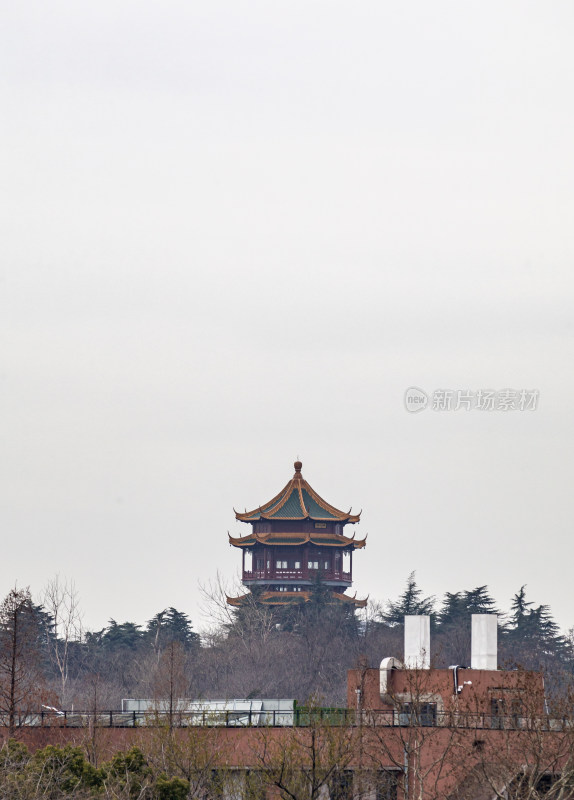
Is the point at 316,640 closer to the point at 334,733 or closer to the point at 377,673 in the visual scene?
the point at 377,673

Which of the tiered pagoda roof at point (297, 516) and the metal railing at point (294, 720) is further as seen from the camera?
the tiered pagoda roof at point (297, 516)

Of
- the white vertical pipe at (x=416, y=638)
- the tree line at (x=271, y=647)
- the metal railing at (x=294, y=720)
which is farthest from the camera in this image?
A: the tree line at (x=271, y=647)

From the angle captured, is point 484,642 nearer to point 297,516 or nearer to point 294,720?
point 294,720

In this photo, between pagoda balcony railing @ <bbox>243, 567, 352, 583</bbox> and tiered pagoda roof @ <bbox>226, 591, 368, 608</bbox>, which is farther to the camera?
pagoda balcony railing @ <bbox>243, 567, 352, 583</bbox>

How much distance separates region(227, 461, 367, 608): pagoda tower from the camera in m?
96.4

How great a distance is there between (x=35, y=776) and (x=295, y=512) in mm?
68216

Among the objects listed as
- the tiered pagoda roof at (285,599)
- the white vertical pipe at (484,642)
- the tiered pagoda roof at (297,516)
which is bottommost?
the white vertical pipe at (484,642)

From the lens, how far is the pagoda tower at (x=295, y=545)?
316ft

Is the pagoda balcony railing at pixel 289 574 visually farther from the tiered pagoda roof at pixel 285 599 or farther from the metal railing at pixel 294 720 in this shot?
the metal railing at pixel 294 720

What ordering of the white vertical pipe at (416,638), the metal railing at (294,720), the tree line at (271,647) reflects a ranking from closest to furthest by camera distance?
the metal railing at (294,720), the white vertical pipe at (416,638), the tree line at (271,647)

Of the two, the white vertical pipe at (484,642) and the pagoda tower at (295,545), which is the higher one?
the pagoda tower at (295,545)

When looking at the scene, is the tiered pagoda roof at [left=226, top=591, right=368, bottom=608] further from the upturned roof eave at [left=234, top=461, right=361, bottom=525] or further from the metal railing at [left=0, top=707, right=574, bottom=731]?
the metal railing at [left=0, top=707, right=574, bottom=731]

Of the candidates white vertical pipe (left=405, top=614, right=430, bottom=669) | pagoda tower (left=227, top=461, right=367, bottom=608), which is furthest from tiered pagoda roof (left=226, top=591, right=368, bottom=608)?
white vertical pipe (left=405, top=614, right=430, bottom=669)

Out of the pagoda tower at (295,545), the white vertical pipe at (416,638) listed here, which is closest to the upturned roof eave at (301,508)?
the pagoda tower at (295,545)
